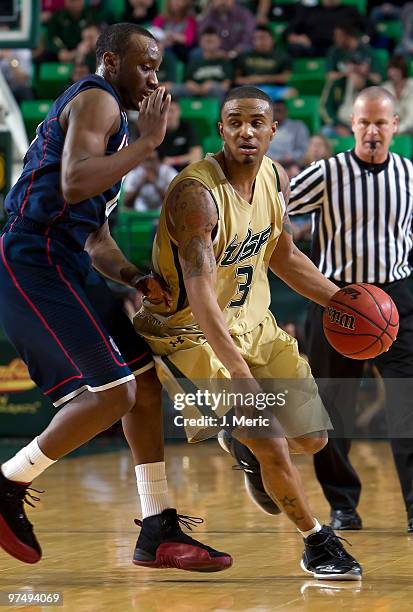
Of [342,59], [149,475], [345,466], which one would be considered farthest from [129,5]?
[149,475]

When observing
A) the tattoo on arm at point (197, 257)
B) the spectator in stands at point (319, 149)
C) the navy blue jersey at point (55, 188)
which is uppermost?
the navy blue jersey at point (55, 188)

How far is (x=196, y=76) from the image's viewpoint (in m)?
12.4

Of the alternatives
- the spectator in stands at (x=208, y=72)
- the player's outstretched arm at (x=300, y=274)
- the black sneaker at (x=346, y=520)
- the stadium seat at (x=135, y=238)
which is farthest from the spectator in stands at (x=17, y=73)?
the player's outstretched arm at (x=300, y=274)

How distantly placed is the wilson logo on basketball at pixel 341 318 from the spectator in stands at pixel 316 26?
28.5 ft

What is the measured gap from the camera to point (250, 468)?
4.59 m

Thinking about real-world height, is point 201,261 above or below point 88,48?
above

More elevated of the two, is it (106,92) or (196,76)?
(106,92)

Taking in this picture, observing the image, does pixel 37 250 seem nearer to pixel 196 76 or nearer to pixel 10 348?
pixel 10 348

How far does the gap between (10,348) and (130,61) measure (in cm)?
486

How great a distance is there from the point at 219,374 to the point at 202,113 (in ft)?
25.5

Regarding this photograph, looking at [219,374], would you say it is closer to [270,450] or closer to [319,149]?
[270,450]

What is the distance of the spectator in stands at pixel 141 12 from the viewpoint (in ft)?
44.1

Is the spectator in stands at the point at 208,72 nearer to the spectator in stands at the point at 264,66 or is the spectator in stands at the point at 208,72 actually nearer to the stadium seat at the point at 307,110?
the spectator in stands at the point at 264,66

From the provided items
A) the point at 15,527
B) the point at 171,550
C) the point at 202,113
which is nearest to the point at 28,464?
the point at 15,527
